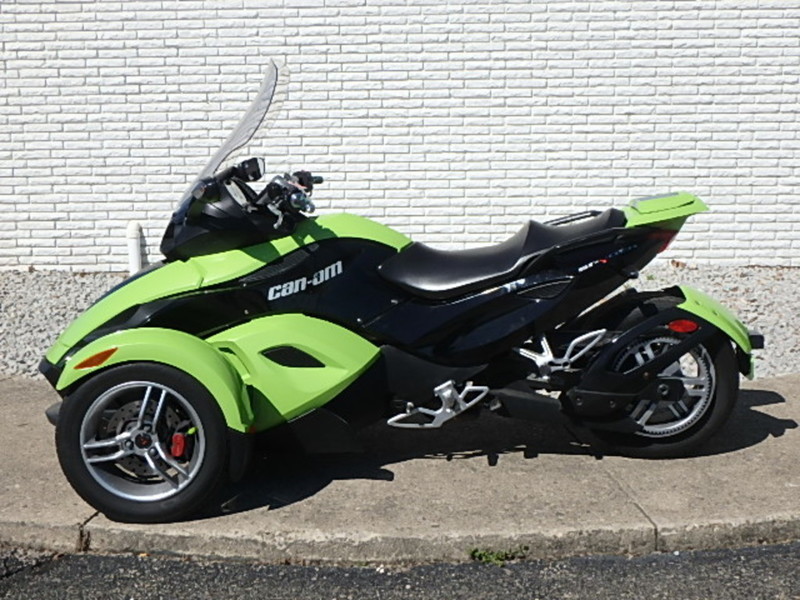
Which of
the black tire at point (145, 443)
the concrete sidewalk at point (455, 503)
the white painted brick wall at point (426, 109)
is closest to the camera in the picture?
the concrete sidewalk at point (455, 503)

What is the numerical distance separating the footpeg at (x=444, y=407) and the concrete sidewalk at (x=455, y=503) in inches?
9.7

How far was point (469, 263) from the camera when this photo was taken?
432 cm

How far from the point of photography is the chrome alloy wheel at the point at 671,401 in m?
4.45

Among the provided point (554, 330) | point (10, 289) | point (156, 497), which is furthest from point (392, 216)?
point (156, 497)

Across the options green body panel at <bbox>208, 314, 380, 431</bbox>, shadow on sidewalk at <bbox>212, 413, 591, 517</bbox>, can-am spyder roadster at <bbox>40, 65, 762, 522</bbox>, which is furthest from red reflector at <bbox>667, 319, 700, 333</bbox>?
green body panel at <bbox>208, 314, 380, 431</bbox>

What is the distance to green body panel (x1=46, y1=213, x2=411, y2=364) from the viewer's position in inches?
164

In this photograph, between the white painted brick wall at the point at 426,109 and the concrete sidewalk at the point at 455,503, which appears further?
the white painted brick wall at the point at 426,109

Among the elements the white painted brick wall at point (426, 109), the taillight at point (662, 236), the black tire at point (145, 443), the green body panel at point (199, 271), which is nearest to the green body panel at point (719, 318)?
the taillight at point (662, 236)

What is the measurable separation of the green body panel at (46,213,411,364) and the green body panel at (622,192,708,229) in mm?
1032

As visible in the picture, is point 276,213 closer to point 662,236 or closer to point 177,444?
point 177,444

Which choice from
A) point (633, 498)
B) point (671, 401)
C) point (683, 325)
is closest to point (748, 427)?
point (671, 401)

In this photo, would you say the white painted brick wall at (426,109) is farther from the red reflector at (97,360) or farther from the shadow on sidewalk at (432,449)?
the red reflector at (97,360)

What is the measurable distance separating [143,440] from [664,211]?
2.36m

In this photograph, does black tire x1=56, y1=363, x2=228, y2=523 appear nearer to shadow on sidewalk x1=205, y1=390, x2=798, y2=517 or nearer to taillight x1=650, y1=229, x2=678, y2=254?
shadow on sidewalk x1=205, y1=390, x2=798, y2=517
